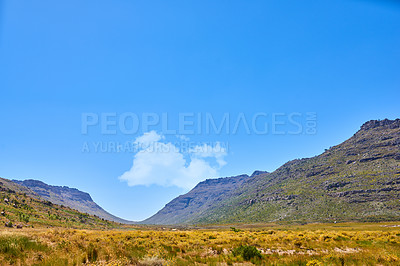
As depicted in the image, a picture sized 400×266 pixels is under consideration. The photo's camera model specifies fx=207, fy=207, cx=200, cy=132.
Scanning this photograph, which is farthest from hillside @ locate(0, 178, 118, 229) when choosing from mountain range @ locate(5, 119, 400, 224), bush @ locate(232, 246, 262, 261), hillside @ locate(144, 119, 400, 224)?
hillside @ locate(144, 119, 400, 224)

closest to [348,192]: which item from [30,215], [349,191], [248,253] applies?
[349,191]

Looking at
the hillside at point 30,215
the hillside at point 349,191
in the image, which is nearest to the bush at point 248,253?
the hillside at point 30,215

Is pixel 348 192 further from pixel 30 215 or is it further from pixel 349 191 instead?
pixel 30 215

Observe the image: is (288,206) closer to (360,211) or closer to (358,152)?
(360,211)

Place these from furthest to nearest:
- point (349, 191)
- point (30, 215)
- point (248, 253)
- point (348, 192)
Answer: point (349, 191)
point (348, 192)
point (30, 215)
point (248, 253)

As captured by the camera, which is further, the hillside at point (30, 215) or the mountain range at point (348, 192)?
the mountain range at point (348, 192)

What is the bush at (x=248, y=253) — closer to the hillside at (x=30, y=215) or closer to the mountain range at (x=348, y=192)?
the hillside at (x=30, y=215)

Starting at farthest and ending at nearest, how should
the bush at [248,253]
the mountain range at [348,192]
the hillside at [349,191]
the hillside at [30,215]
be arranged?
1. the hillside at [349,191]
2. the mountain range at [348,192]
3. the hillside at [30,215]
4. the bush at [248,253]

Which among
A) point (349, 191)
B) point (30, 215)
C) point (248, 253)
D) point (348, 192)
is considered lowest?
point (348, 192)

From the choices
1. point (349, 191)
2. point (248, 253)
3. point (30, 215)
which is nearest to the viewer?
point (248, 253)

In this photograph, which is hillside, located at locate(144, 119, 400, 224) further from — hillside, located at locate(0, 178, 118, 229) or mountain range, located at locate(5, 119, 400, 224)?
hillside, located at locate(0, 178, 118, 229)

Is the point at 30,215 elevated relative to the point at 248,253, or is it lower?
lower

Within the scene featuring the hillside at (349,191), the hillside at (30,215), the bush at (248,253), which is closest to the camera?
the bush at (248,253)

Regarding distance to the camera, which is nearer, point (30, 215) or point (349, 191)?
point (30, 215)
